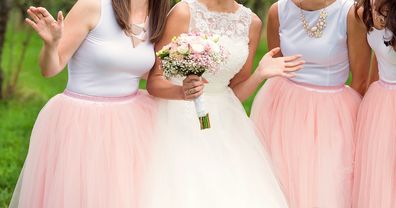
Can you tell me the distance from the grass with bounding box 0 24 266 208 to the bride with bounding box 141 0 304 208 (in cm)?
208

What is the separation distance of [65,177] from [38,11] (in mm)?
891

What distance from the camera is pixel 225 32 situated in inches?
165

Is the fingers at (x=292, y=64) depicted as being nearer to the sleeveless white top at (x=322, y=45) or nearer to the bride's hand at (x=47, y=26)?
the sleeveless white top at (x=322, y=45)

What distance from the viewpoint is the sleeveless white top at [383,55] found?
4.05 metres

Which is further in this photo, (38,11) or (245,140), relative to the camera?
(245,140)

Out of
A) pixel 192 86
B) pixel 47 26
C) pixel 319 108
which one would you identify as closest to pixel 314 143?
pixel 319 108

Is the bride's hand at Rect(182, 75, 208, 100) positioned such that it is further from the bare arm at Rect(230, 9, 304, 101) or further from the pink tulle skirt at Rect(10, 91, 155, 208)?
the bare arm at Rect(230, 9, 304, 101)

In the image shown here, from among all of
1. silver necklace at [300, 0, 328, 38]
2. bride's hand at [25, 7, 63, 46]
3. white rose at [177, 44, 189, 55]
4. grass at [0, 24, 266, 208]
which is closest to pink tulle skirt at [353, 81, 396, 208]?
silver necklace at [300, 0, 328, 38]

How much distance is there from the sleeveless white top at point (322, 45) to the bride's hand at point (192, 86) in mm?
891

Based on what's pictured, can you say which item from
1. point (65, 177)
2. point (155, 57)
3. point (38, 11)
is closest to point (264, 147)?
point (155, 57)

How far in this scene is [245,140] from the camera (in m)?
4.20

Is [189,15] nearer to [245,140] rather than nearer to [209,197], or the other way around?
[245,140]

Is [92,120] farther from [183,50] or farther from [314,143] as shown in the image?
[314,143]

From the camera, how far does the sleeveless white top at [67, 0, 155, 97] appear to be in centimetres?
380
